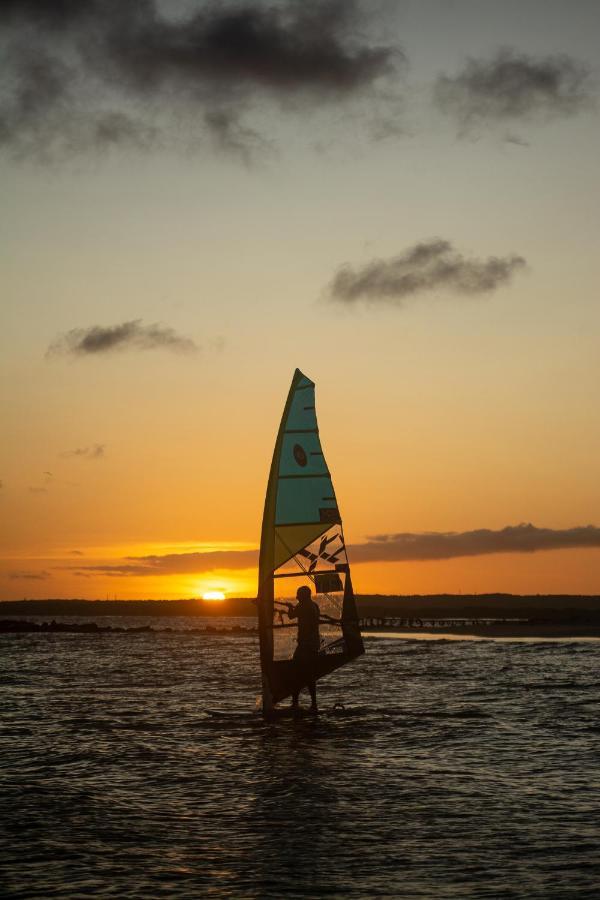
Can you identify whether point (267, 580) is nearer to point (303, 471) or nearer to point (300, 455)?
point (303, 471)

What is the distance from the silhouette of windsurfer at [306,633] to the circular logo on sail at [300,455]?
3.12 metres

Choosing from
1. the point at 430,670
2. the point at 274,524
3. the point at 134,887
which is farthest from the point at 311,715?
the point at 430,670

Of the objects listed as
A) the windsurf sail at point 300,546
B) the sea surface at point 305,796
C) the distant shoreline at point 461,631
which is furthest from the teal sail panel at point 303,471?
the distant shoreline at point 461,631

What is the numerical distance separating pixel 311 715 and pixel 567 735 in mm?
6614

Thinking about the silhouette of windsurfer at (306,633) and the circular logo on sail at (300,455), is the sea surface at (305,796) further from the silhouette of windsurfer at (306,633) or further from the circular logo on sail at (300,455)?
the circular logo on sail at (300,455)

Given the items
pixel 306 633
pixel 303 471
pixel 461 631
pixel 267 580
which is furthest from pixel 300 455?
pixel 461 631

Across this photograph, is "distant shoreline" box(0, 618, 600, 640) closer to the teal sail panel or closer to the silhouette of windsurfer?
the teal sail panel

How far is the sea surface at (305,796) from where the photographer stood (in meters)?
11.0

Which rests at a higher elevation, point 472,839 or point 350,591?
point 350,591

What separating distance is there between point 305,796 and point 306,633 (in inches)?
338

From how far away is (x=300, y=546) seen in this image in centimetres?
2566

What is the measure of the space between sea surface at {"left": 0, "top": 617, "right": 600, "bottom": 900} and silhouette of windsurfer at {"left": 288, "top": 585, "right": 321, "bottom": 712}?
152cm

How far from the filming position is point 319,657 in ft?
80.9

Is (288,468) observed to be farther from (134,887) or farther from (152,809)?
(134,887)
